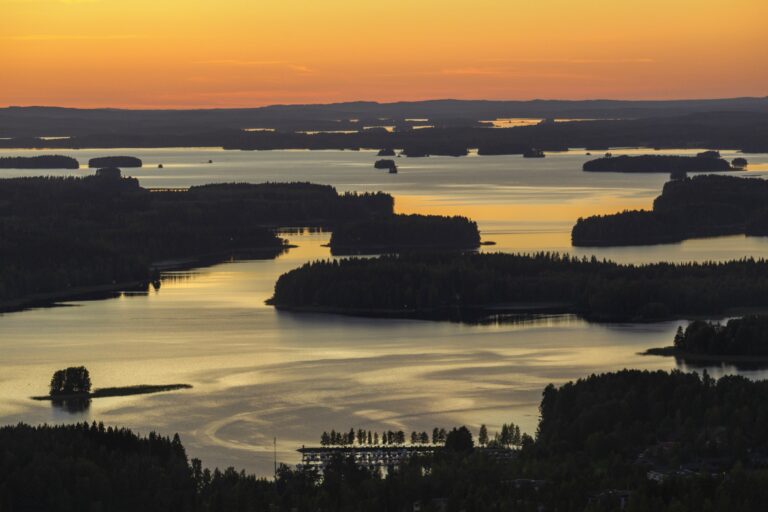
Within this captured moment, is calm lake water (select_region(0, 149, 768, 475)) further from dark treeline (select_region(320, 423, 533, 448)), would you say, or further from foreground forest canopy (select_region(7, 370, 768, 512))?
foreground forest canopy (select_region(7, 370, 768, 512))

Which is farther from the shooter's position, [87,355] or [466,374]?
[87,355]

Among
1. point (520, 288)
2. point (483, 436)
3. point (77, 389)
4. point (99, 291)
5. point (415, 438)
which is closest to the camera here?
point (483, 436)

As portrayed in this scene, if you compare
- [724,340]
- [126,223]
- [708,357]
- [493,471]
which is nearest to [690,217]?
[126,223]

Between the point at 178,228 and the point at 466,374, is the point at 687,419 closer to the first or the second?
the point at 466,374

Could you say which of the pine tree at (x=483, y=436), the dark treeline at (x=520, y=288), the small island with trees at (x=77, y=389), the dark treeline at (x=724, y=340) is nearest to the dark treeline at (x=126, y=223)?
the dark treeline at (x=520, y=288)

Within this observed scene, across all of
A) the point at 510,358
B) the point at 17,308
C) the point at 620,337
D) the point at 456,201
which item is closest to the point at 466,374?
the point at 510,358

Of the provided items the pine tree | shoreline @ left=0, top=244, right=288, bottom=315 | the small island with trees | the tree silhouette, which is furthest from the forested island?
shoreline @ left=0, top=244, right=288, bottom=315

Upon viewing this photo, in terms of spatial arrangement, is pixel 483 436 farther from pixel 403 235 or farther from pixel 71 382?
pixel 403 235
